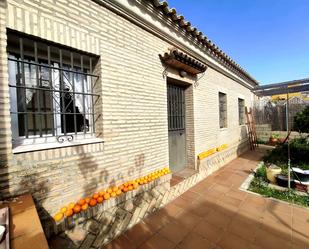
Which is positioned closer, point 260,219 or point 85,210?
point 85,210

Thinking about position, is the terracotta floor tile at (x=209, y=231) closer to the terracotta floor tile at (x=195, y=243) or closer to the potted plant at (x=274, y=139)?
the terracotta floor tile at (x=195, y=243)

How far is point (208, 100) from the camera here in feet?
19.3

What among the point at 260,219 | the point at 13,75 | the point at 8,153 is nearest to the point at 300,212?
the point at 260,219

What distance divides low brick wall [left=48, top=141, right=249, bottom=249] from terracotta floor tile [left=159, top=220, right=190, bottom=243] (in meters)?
0.47

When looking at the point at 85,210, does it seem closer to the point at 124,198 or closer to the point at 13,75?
the point at 124,198

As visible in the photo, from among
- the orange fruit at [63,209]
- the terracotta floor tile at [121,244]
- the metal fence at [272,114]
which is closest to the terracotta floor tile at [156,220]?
the terracotta floor tile at [121,244]

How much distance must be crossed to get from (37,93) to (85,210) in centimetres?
181

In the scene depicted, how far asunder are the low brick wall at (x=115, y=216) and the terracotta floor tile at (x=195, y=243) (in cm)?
83

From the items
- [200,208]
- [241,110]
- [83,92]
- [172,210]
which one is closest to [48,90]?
[83,92]

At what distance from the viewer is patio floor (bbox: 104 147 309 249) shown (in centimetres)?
241

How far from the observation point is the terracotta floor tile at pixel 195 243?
7.72ft

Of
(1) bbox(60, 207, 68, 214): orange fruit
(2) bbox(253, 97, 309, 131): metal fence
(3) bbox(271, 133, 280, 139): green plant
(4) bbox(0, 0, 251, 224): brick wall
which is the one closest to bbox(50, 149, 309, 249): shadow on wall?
(1) bbox(60, 207, 68, 214): orange fruit

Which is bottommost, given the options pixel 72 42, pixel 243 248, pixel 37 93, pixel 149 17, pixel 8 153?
pixel 243 248

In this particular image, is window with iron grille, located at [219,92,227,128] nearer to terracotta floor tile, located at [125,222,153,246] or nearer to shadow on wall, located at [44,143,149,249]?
shadow on wall, located at [44,143,149,249]
